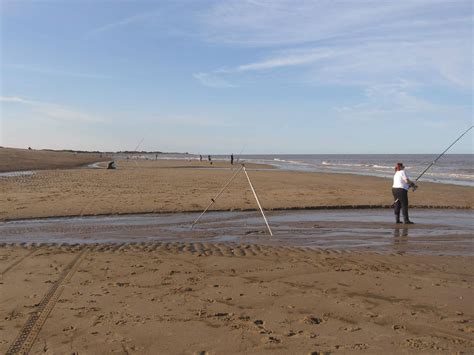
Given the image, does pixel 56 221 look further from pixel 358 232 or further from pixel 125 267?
pixel 358 232

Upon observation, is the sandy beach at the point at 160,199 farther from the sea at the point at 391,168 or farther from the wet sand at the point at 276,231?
the sea at the point at 391,168

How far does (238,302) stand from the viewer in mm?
6277

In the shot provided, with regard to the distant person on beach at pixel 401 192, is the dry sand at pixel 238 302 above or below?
below

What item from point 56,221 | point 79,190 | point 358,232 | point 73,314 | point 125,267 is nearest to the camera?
point 73,314

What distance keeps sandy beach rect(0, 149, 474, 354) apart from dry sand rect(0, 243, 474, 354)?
2cm

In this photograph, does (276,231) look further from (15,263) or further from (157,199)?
(157,199)

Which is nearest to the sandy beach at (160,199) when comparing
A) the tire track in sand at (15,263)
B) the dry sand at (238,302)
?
the tire track in sand at (15,263)

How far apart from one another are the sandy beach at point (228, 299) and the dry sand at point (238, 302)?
2 cm

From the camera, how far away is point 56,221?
13.9 m

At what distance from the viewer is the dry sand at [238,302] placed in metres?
4.96

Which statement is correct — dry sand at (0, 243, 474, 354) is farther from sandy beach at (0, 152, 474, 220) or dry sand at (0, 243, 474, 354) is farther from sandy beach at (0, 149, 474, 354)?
sandy beach at (0, 152, 474, 220)

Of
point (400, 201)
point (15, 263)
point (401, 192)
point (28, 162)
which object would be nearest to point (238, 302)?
point (15, 263)

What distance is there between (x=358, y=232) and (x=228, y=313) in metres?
7.35

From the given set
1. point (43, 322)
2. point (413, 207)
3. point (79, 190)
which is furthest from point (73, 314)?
point (79, 190)
